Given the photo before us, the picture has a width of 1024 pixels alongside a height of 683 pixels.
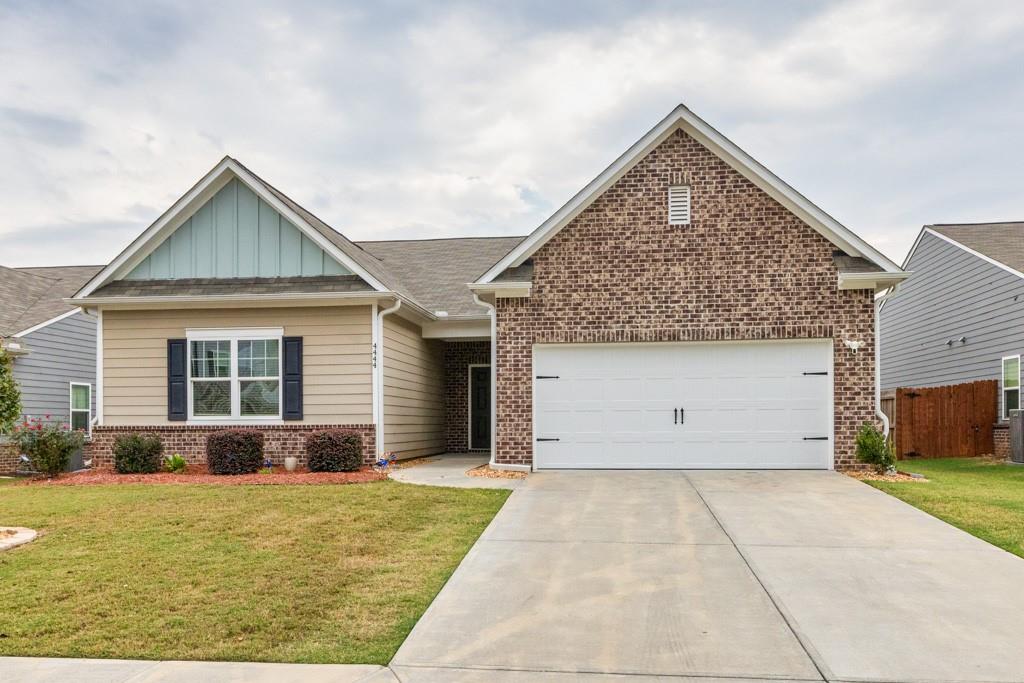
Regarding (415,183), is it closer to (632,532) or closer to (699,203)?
(699,203)

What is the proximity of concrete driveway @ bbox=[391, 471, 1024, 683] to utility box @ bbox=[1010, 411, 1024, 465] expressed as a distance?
897 centimetres

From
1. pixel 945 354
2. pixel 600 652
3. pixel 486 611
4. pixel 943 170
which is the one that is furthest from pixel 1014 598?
pixel 945 354

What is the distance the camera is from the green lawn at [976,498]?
8.84 m

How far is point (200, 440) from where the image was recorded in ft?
49.7

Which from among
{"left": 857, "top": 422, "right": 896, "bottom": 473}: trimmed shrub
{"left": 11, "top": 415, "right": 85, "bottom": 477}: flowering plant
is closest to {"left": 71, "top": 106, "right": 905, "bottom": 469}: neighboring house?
{"left": 857, "top": 422, "right": 896, "bottom": 473}: trimmed shrub

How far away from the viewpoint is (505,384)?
1434cm

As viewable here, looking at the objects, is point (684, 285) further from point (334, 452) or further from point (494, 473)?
point (334, 452)

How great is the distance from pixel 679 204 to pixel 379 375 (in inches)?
238

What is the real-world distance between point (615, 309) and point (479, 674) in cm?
971

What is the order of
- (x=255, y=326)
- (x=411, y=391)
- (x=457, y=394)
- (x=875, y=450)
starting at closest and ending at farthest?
(x=875, y=450), (x=255, y=326), (x=411, y=391), (x=457, y=394)

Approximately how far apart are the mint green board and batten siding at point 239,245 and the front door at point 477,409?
5.51 meters

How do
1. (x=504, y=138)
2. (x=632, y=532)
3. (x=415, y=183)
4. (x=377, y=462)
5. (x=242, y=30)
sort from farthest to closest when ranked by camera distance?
1. (x=415, y=183)
2. (x=504, y=138)
3. (x=377, y=462)
4. (x=242, y=30)
5. (x=632, y=532)

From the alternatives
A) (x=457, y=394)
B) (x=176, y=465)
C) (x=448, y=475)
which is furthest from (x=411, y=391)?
(x=176, y=465)

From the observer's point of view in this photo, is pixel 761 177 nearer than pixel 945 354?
Yes
